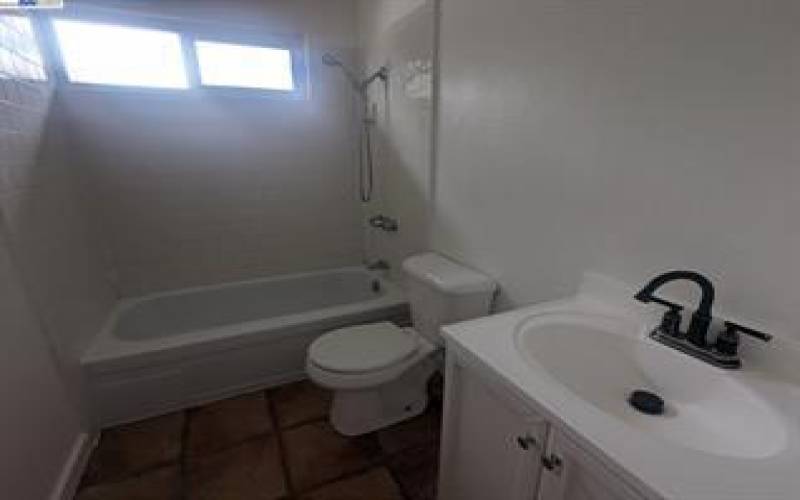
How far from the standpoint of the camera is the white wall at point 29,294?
3.78ft

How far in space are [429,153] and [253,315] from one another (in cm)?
161

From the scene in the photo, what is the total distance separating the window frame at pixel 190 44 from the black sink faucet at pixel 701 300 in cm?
231

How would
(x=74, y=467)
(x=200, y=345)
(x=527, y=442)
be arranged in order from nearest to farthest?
(x=527, y=442)
(x=74, y=467)
(x=200, y=345)

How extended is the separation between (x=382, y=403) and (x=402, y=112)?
4.90 feet

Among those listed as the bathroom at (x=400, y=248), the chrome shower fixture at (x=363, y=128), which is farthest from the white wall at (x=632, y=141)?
the chrome shower fixture at (x=363, y=128)

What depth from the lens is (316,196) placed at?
268cm

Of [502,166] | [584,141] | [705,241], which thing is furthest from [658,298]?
[502,166]

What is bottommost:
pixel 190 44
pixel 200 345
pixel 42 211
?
pixel 200 345

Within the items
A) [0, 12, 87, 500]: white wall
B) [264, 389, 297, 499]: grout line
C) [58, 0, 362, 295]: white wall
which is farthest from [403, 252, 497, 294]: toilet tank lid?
[0, 12, 87, 500]: white wall

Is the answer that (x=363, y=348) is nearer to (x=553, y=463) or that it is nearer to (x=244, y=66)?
(x=553, y=463)

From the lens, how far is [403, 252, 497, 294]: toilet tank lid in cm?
152

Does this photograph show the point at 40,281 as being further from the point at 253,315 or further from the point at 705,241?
the point at 705,241

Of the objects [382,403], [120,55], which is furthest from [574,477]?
[120,55]

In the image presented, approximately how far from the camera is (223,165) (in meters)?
2.37
